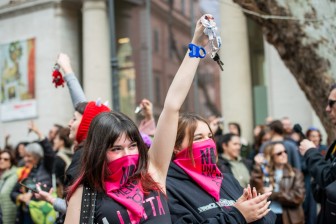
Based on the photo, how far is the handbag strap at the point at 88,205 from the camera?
9.42 feet

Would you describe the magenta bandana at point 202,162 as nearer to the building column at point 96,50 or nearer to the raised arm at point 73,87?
the raised arm at point 73,87

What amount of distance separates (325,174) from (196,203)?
169cm

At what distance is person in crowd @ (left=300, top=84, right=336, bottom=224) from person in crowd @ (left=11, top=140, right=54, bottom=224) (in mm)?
3713

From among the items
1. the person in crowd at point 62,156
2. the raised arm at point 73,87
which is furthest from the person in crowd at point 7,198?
the raised arm at point 73,87

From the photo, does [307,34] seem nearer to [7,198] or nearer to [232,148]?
[232,148]

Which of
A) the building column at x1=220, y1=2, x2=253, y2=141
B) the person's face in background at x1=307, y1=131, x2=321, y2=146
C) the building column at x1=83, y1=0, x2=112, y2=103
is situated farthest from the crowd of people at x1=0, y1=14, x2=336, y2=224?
the building column at x1=83, y1=0, x2=112, y2=103

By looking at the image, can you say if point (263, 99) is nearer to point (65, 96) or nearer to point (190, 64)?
point (65, 96)

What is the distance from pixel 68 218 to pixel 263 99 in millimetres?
17158

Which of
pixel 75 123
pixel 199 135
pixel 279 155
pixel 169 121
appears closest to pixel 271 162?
pixel 279 155

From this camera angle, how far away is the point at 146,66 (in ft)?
79.1

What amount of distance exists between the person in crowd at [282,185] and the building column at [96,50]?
15118 millimetres

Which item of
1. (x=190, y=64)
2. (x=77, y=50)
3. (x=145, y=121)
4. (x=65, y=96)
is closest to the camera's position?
(x=190, y=64)

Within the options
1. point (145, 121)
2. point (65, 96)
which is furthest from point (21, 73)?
point (145, 121)

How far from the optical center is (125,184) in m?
3.05
